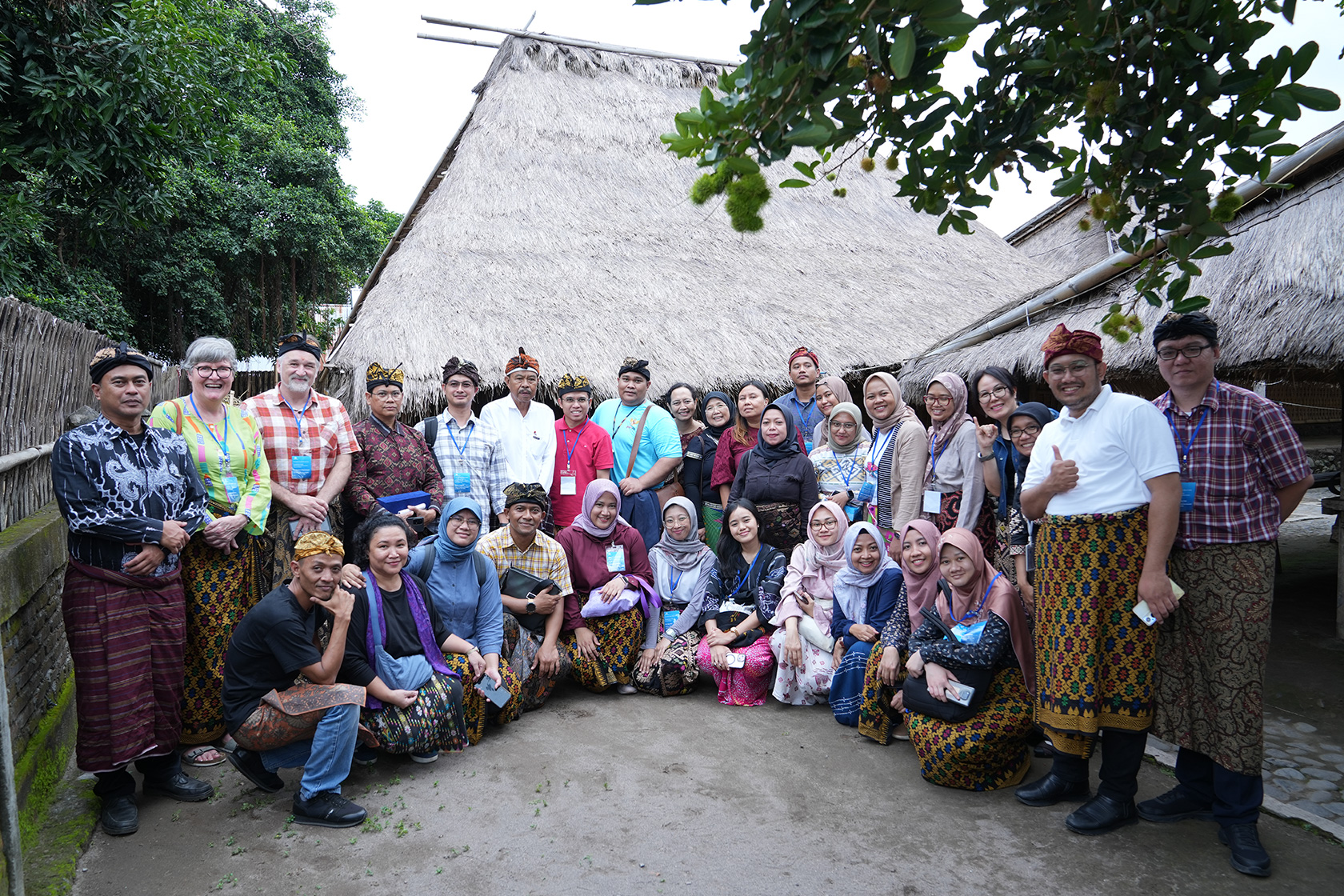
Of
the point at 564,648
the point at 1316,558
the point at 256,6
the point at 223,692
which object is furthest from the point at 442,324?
the point at 256,6

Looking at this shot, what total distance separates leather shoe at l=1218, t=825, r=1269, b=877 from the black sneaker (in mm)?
3150

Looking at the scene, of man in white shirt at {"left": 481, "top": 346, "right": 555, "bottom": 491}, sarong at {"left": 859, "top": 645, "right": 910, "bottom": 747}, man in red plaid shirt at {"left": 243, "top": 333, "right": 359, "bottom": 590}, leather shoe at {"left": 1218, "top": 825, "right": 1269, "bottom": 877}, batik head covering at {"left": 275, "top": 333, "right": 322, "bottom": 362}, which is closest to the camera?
leather shoe at {"left": 1218, "top": 825, "right": 1269, "bottom": 877}

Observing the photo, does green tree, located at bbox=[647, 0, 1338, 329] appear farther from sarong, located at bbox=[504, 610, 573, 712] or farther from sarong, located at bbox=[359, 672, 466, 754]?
sarong, located at bbox=[504, 610, 573, 712]

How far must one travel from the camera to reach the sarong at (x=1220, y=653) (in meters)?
2.68

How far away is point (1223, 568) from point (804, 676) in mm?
2178

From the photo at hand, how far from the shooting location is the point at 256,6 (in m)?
15.2

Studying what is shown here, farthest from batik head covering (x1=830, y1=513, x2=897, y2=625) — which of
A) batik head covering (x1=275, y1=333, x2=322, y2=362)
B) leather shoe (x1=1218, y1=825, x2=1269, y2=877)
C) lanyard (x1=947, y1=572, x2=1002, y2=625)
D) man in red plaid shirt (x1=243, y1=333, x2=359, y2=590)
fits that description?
batik head covering (x1=275, y1=333, x2=322, y2=362)

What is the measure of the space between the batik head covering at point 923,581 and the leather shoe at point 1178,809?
3.81 feet

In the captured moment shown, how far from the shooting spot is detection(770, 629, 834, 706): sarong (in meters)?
4.34

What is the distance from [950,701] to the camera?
11.2 feet

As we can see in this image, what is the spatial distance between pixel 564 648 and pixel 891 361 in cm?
482

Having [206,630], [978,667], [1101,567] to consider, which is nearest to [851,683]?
[978,667]

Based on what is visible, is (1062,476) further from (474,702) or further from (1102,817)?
(474,702)

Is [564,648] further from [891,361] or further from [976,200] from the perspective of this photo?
[891,361]
